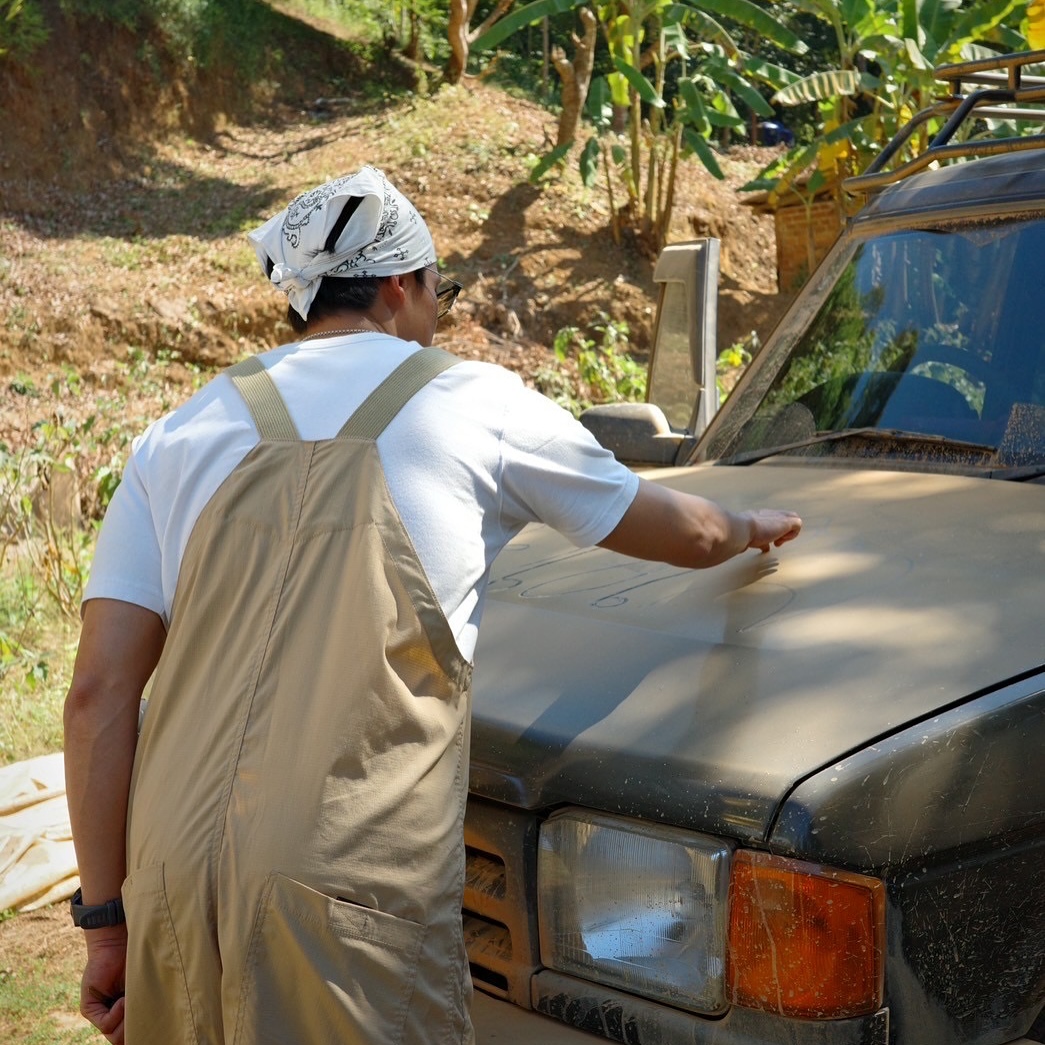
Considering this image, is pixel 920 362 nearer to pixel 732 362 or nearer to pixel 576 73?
pixel 732 362

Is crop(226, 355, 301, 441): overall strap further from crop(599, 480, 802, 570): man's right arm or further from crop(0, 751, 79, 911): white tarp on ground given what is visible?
crop(0, 751, 79, 911): white tarp on ground

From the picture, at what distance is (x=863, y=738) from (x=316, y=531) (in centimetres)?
81

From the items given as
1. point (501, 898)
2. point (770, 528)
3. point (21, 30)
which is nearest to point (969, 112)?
point (770, 528)

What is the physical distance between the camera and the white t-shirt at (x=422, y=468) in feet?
6.19

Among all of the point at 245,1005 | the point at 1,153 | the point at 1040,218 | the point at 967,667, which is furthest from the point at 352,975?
the point at 1,153

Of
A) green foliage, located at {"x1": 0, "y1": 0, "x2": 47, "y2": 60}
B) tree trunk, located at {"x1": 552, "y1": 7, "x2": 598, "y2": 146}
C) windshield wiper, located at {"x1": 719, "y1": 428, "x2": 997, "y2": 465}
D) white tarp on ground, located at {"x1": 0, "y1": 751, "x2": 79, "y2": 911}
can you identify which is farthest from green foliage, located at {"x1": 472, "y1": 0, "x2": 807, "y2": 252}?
white tarp on ground, located at {"x1": 0, "y1": 751, "x2": 79, "y2": 911}

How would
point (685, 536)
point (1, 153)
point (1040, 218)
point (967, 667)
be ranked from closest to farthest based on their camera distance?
point (967, 667) < point (685, 536) < point (1040, 218) < point (1, 153)

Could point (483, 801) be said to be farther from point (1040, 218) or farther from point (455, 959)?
point (1040, 218)

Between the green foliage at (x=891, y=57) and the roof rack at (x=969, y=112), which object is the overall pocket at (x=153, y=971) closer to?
the roof rack at (x=969, y=112)

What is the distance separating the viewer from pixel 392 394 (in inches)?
75.7

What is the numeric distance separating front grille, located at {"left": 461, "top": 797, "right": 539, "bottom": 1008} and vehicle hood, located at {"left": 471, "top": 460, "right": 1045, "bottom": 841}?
5 cm

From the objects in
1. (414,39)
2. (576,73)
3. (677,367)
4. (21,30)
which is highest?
(414,39)

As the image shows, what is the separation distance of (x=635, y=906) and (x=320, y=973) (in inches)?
19.0

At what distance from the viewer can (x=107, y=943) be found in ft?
6.81
